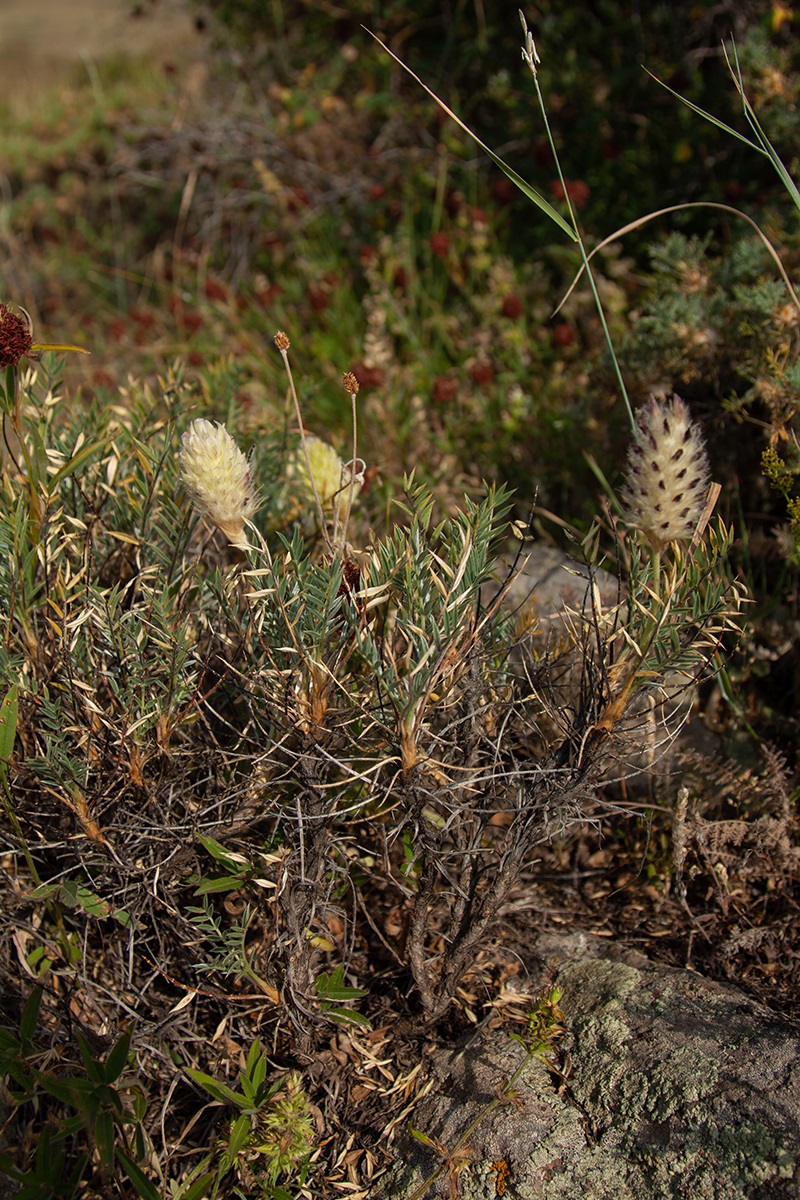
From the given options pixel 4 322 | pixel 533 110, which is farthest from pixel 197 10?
pixel 4 322

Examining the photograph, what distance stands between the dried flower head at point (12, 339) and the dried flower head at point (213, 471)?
29 cm

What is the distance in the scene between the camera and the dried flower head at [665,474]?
4.99 ft

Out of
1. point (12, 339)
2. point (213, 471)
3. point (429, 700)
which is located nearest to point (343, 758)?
point (429, 700)

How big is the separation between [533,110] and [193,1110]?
3948 millimetres

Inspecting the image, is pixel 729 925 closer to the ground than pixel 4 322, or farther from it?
closer to the ground

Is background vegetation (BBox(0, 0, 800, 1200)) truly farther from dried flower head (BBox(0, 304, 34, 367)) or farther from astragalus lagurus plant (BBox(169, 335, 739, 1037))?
dried flower head (BBox(0, 304, 34, 367))

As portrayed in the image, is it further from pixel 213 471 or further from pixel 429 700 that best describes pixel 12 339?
pixel 429 700

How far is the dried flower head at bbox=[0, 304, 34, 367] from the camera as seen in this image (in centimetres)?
147

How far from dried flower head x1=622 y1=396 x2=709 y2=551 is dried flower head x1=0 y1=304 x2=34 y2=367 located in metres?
0.97

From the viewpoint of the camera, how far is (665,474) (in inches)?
60.1

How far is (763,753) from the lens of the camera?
2.13 meters

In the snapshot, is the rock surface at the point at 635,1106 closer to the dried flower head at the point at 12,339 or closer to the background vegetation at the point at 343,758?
the background vegetation at the point at 343,758

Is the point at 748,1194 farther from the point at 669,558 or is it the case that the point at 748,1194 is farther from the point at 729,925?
the point at 669,558

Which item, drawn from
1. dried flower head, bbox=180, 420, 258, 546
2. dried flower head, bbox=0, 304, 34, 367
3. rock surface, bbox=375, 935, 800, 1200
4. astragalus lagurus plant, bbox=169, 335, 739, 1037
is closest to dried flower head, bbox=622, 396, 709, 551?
astragalus lagurus plant, bbox=169, 335, 739, 1037
